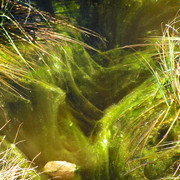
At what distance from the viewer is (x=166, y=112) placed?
1.36 metres

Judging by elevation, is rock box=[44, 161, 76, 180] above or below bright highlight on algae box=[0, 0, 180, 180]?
below

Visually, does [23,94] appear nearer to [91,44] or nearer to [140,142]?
[91,44]

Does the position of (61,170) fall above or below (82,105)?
below

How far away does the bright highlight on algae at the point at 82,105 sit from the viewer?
4.38ft

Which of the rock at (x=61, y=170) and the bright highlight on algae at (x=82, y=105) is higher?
the bright highlight on algae at (x=82, y=105)

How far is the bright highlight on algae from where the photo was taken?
1.33m

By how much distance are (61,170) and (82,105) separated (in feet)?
1.51

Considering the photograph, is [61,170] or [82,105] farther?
[82,105]

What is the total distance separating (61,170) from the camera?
141 cm

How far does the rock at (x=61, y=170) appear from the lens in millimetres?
1411

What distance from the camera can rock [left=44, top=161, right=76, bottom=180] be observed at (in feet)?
4.63

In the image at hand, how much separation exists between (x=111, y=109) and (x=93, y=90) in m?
0.21

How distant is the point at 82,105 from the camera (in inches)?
65.1

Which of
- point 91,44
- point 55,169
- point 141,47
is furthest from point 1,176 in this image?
point 141,47
